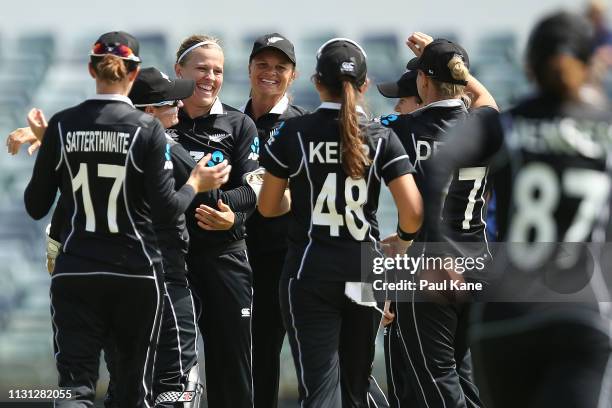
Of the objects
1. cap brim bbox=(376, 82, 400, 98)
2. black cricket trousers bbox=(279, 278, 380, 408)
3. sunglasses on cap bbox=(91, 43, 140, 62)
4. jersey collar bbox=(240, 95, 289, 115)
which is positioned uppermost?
sunglasses on cap bbox=(91, 43, 140, 62)

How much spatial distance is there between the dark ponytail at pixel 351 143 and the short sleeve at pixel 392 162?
0.08 metres

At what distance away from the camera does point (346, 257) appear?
4930 millimetres

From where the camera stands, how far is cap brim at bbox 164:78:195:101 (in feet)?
18.4

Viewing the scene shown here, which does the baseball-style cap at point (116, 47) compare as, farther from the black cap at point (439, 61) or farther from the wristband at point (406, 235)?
the black cap at point (439, 61)

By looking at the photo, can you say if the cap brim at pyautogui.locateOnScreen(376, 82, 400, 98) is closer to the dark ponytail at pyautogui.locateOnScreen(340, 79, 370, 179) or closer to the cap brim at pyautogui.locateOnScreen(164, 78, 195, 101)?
the cap brim at pyautogui.locateOnScreen(164, 78, 195, 101)

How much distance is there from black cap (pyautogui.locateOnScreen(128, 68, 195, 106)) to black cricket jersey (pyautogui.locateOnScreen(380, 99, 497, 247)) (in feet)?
3.43

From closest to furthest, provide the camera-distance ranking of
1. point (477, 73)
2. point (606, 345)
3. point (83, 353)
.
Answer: point (606, 345), point (83, 353), point (477, 73)

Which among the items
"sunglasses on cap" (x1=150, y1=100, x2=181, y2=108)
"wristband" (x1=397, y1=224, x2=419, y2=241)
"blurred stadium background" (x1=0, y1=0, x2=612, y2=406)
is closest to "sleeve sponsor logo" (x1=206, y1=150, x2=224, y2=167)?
"sunglasses on cap" (x1=150, y1=100, x2=181, y2=108)

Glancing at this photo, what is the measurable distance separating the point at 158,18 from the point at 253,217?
2.38 meters

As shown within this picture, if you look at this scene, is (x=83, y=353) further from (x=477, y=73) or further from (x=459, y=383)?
(x=477, y=73)

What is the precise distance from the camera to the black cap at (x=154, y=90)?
559cm

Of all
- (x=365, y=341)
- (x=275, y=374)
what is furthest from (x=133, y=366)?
(x=275, y=374)

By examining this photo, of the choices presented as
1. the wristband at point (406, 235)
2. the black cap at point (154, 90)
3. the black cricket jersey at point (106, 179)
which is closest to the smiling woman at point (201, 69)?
the black cap at point (154, 90)

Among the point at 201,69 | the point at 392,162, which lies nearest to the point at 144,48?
the point at 201,69
